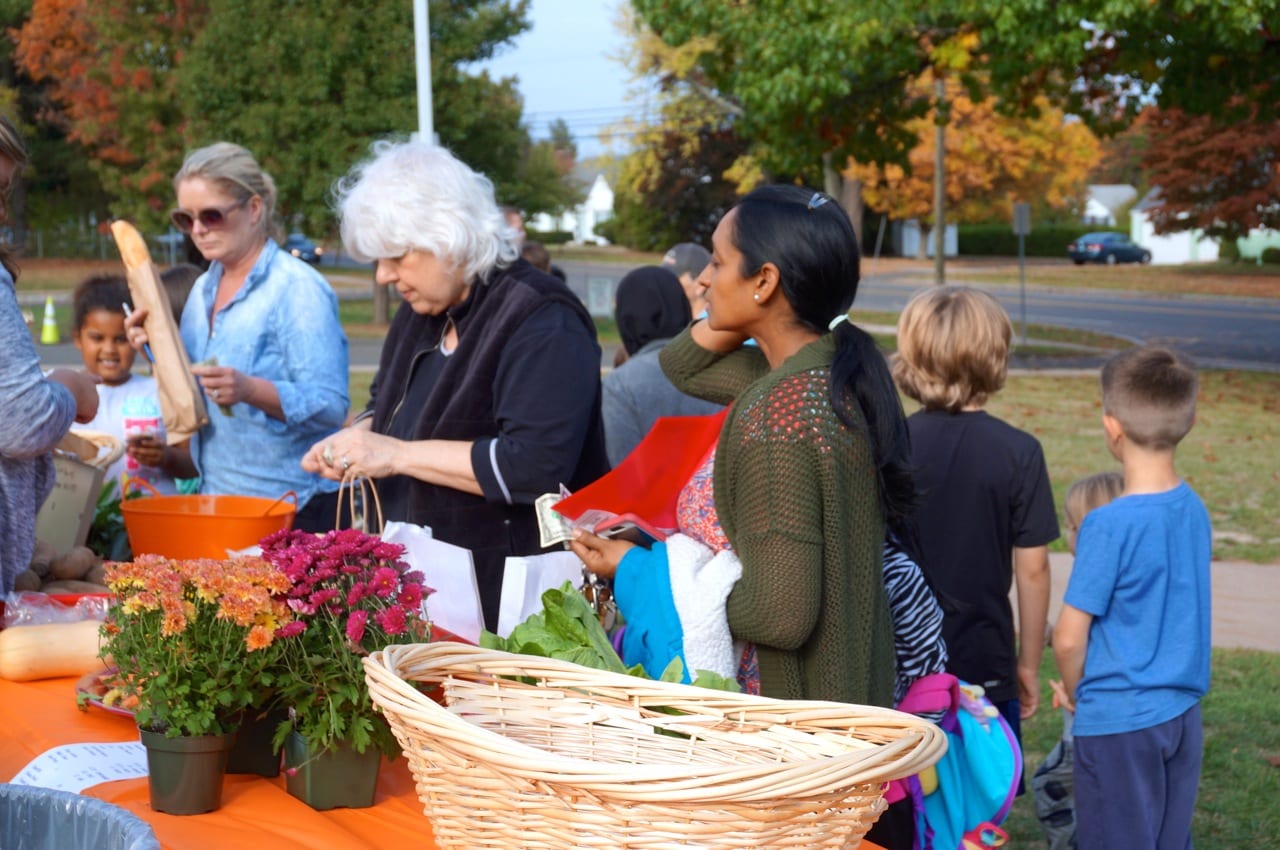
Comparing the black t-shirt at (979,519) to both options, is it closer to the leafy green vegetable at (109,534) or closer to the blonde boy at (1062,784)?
the blonde boy at (1062,784)

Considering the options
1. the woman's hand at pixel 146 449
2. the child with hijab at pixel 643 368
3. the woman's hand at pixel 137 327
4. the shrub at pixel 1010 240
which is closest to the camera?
the woman's hand at pixel 137 327

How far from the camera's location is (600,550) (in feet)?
7.91

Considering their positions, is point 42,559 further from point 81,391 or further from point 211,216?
point 211,216

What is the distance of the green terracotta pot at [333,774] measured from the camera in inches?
81.1

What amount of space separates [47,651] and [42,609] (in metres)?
0.21

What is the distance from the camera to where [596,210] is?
121438mm

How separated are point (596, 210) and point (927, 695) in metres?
121

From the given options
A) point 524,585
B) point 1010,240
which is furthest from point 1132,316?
point 1010,240

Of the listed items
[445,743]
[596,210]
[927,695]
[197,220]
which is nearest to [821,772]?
[445,743]

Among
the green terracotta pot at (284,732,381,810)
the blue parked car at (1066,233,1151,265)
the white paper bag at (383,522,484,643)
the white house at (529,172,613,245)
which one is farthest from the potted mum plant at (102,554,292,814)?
the white house at (529,172,613,245)

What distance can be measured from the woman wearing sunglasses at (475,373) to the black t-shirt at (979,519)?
90 cm

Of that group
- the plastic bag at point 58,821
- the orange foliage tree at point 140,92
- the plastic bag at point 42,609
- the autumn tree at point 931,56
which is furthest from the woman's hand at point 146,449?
the orange foliage tree at point 140,92

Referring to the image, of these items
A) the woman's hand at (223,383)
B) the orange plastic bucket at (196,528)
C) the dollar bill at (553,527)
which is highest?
the woman's hand at (223,383)

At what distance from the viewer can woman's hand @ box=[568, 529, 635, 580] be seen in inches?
94.1
